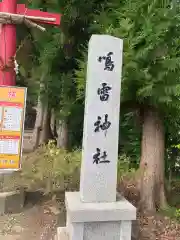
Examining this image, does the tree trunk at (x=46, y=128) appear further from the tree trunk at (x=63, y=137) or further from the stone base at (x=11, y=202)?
the stone base at (x=11, y=202)

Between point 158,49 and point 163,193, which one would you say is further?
point 163,193

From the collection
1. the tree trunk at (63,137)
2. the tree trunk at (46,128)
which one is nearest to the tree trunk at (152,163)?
the tree trunk at (63,137)

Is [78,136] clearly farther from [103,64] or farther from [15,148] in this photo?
[103,64]

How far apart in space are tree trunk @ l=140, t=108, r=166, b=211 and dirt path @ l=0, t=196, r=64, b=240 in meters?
1.69

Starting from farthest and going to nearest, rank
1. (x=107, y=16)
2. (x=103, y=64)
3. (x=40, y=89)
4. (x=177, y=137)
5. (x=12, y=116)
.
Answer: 1. (x=40, y=89)
2. (x=177, y=137)
3. (x=107, y=16)
4. (x=12, y=116)
5. (x=103, y=64)

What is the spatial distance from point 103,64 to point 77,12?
5.25m

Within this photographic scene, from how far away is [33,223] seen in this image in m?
5.12

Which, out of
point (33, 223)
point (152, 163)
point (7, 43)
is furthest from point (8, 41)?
point (152, 163)

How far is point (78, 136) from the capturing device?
11477 millimetres

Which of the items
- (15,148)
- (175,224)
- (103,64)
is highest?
(103,64)

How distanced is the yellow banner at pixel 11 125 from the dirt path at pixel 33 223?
0.94 m

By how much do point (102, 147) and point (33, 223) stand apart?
2.14 metres

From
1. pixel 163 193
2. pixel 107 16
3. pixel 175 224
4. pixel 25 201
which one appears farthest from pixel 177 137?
pixel 25 201

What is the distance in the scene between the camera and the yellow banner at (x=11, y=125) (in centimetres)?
498
